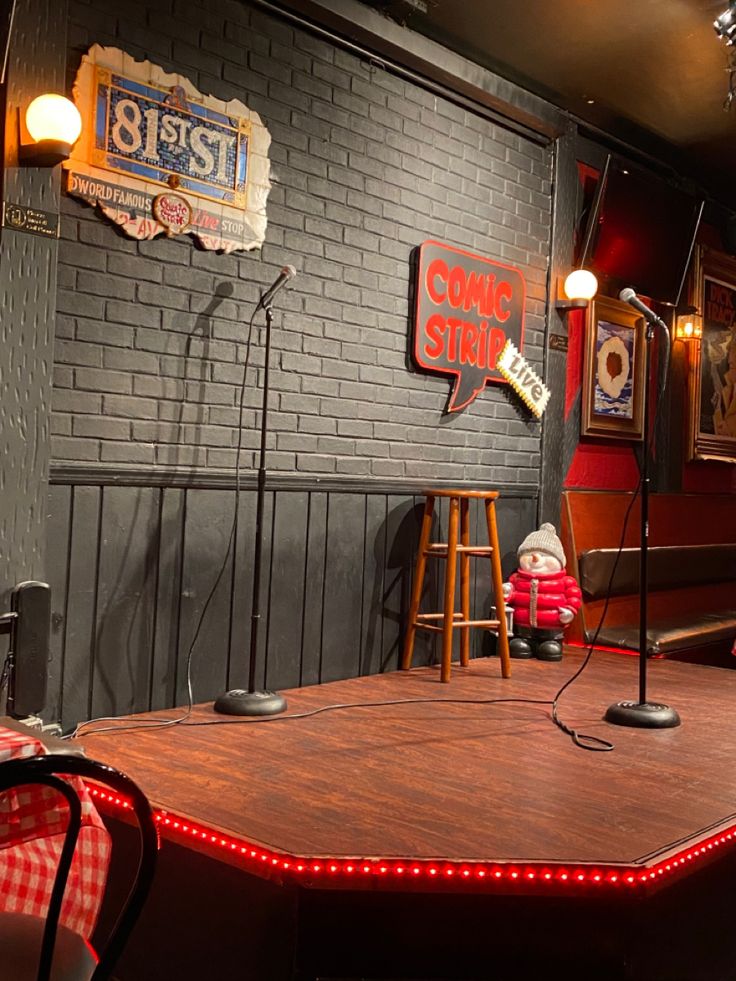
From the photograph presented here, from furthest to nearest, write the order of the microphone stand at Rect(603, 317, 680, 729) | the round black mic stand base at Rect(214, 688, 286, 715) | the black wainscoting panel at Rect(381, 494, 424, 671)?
the black wainscoting panel at Rect(381, 494, 424, 671)
the round black mic stand base at Rect(214, 688, 286, 715)
the microphone stand at Rect(603, 317, 680, 729)

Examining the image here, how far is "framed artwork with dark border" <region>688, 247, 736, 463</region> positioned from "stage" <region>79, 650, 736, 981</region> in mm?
3833

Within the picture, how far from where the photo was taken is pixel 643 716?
339 cm

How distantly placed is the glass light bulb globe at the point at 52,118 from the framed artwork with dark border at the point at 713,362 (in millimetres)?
4793

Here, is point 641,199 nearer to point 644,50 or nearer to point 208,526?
point 644,50

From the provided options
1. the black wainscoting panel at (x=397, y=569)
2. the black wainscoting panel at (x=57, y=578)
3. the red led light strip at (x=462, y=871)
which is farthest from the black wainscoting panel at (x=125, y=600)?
the red led light strip at (x=462, y=871)

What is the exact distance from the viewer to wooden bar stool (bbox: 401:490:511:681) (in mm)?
4137

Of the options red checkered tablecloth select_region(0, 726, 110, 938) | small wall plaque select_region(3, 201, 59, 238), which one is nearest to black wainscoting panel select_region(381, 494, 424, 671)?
small wall plaque select_region(3, 201, 59, 238)

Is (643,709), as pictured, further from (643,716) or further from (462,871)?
(462,871)

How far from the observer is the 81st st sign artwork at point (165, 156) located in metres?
3.28

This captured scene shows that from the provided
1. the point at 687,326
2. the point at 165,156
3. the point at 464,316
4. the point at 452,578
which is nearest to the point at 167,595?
the point at 452,578

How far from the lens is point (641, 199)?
5.82 meters

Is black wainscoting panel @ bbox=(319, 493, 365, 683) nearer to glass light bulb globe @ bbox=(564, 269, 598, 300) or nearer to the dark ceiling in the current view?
glass light bulb globe @ bbox=(564, 269, 598, 300)

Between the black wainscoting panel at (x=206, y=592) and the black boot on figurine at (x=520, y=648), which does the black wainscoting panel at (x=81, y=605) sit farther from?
the black boot on figurine at (x=520, y=648)

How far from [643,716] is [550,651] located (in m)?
1.29
